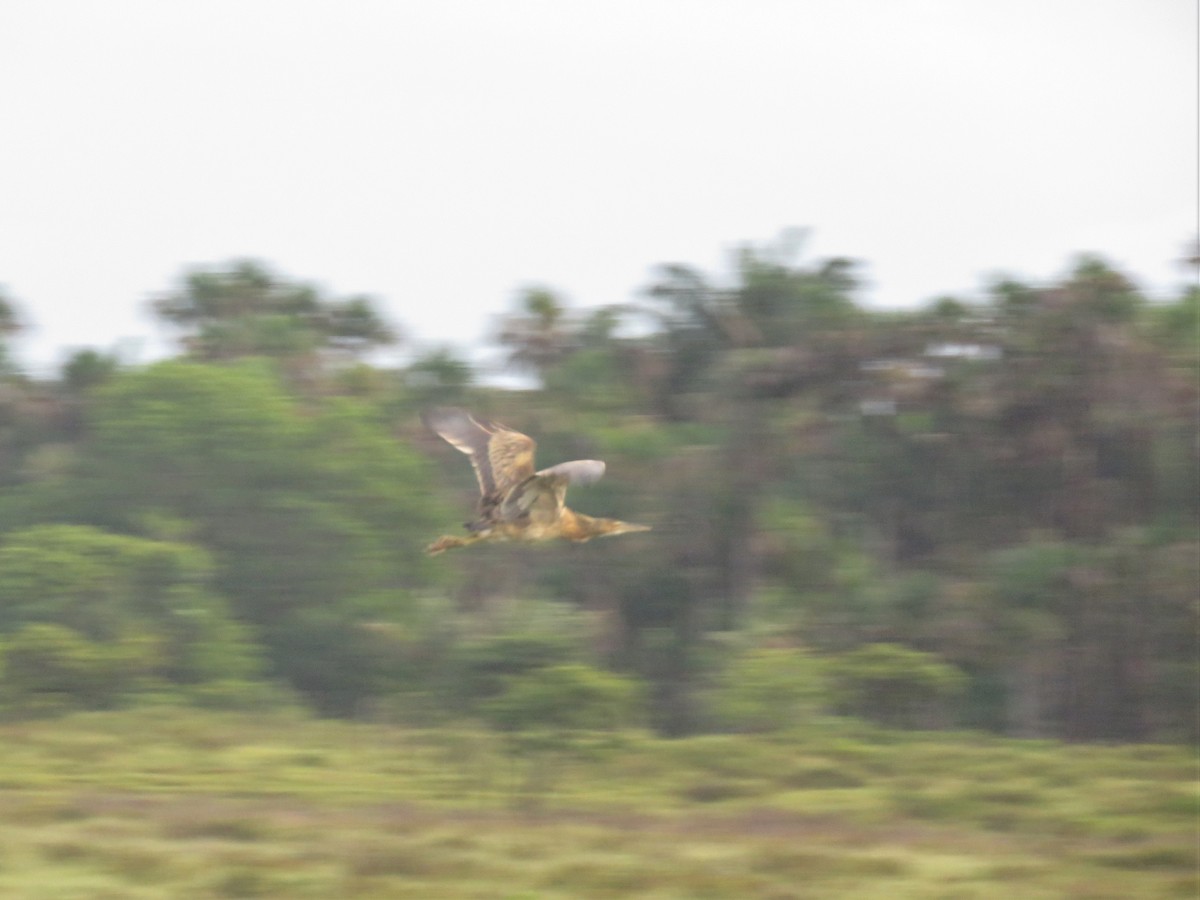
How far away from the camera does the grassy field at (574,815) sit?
12562 mm

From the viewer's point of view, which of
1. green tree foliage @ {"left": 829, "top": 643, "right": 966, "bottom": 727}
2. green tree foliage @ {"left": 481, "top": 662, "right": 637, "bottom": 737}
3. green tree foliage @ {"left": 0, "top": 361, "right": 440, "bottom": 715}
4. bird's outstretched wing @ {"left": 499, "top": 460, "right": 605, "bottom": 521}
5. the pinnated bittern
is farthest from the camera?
green tree foliage @ {"left": 0, "top": 361, "right": 440, "bottom": 715}

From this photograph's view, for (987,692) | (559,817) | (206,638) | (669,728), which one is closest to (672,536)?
(669,728)

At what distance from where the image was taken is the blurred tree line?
68.2 feet

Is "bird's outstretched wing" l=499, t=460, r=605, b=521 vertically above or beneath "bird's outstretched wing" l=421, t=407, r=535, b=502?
beneath

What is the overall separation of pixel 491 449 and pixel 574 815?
246 inches

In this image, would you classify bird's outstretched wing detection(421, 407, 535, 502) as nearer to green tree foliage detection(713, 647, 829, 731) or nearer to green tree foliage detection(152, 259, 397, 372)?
green tree foliage detection(713, 647, 829, 731)

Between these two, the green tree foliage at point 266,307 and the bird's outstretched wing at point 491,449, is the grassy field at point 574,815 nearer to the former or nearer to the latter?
the bird's outstretched wing at point 491,449

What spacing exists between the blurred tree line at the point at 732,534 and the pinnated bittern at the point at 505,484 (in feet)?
29.3

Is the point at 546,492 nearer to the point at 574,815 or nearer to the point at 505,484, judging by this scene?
the point at 505,484

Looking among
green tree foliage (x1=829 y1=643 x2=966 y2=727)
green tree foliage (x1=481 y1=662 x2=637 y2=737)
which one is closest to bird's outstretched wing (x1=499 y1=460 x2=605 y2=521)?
green tree foliage (x1=481 y1=662 x2=637 y2=737)

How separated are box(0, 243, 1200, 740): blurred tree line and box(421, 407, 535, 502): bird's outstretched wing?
8.99 metres

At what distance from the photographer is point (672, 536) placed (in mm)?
23016

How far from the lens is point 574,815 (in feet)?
51.4

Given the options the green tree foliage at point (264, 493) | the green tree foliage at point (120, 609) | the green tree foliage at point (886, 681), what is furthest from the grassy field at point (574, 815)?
the green tree foliage at point (264, 493)
